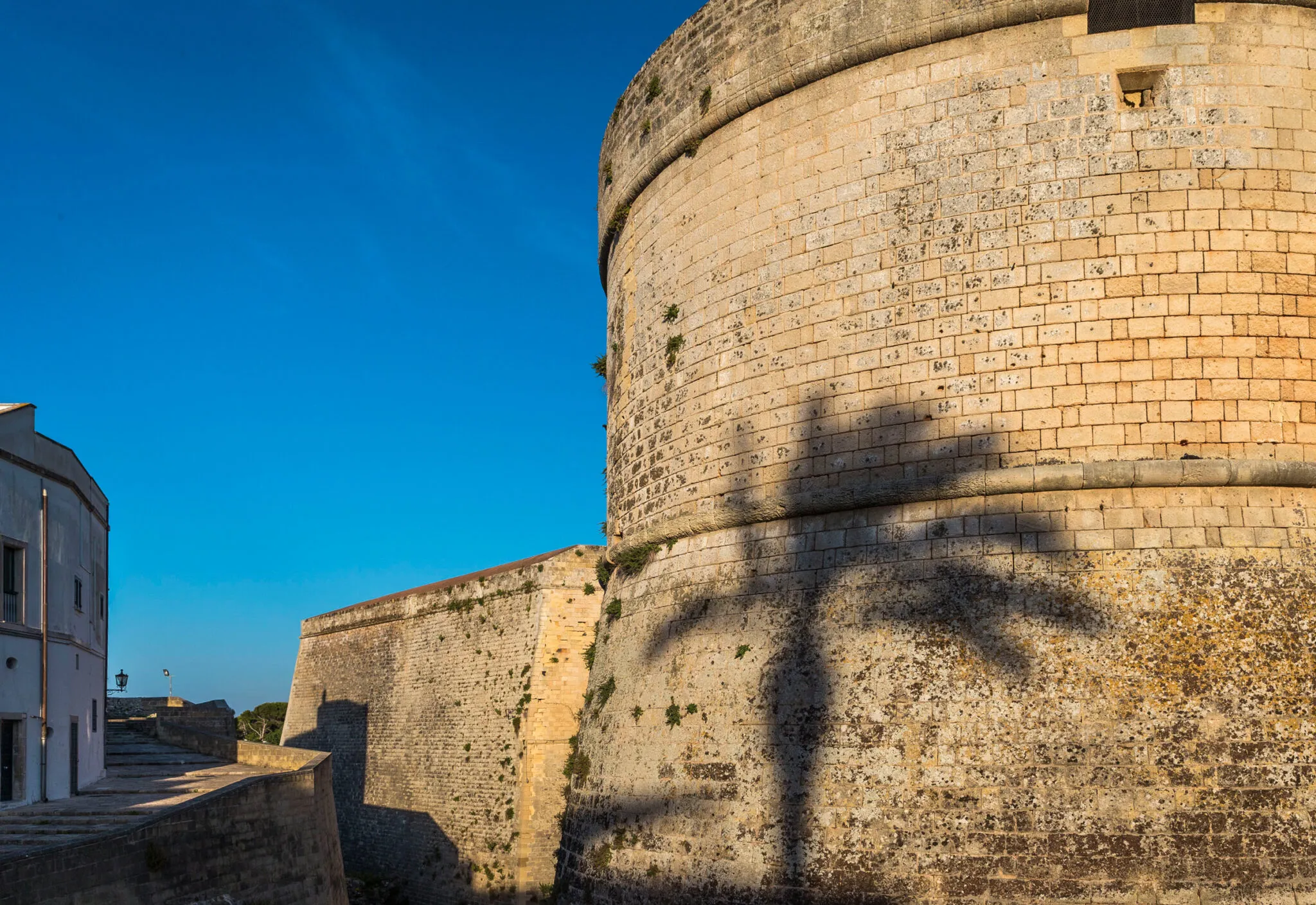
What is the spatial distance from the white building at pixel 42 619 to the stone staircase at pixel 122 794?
390 millimetres

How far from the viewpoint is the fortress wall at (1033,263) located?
743 centimetres

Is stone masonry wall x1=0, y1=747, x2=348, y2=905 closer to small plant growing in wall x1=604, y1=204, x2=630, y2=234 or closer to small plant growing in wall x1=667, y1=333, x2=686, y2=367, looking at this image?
small plant growing in wall x1=667, y1=333, x2=686, y2=367

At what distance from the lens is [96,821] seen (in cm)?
1093

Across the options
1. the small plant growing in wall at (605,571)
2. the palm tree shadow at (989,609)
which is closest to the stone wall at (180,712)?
the small plant growing in wall at (605,571)

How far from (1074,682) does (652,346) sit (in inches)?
186

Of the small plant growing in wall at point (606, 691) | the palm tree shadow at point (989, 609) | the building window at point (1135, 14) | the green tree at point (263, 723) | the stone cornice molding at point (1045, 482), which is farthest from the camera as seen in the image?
the green tree at point (263, 723)

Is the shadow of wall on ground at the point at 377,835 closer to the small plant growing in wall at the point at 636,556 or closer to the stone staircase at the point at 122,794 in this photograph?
the stone staircase at the point at 122,794

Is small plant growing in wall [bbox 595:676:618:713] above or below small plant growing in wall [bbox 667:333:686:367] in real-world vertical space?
below

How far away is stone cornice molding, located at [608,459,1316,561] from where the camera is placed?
7141 mm

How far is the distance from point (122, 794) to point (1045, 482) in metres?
10.8

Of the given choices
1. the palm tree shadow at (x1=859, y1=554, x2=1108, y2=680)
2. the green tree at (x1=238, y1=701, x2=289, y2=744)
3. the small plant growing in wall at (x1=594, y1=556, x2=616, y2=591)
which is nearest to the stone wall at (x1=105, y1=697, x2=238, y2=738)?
the small plant growing in wall at (x1=594, y1=556, x2=616, y2=591)

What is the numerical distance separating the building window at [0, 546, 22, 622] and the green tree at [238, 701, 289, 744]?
4157 centimetres

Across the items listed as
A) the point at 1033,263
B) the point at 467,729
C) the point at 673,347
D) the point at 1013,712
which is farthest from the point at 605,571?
the point at 467,729

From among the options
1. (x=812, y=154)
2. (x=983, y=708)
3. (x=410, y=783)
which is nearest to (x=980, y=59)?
(x=812, y=154)
